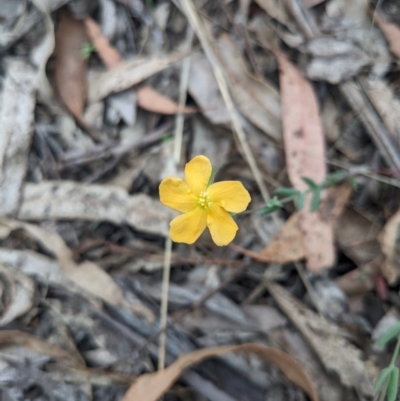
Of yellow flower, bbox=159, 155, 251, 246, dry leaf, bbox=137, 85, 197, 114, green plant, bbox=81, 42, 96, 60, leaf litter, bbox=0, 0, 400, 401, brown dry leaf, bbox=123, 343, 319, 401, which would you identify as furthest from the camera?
green plant, bbox=81, 42, 96, 60

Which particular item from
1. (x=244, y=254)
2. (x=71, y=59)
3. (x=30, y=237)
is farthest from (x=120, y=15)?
(x=244, y=254)

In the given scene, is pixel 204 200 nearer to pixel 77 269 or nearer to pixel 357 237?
pixel 77 269

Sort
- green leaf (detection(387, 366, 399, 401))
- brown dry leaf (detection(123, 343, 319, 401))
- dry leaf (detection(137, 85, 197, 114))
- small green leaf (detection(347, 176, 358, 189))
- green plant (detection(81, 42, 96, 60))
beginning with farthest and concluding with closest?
green plant (detection(81, 42, 96, 60)) → dry leaf (detection(137, 85, 197, 114)) → small green leaf (detection(347, 176, 358, 189)) → brown dry leaf (detection(123, 343, 319, 401)) → green leaf (detection(387, 366, 399, 401))

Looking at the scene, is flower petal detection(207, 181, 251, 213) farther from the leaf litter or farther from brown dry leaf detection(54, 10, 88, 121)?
brown dry leaf detection(54, 10, 88, 121)

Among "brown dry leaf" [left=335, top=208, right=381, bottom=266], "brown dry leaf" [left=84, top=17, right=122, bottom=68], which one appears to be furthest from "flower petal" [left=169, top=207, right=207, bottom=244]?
"brown dry leaf" [left=84, top=17, right=122, bottom=68]

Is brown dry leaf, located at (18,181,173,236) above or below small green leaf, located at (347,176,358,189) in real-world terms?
below

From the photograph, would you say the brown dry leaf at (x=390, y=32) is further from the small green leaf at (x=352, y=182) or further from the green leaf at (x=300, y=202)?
the green leaf at (x=300, y=202)

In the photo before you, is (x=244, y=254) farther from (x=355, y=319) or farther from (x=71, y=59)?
(x=71, y=59)

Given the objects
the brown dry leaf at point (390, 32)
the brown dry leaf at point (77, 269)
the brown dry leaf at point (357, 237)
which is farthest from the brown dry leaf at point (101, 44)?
the brown dry leaf at point (357, 237)
